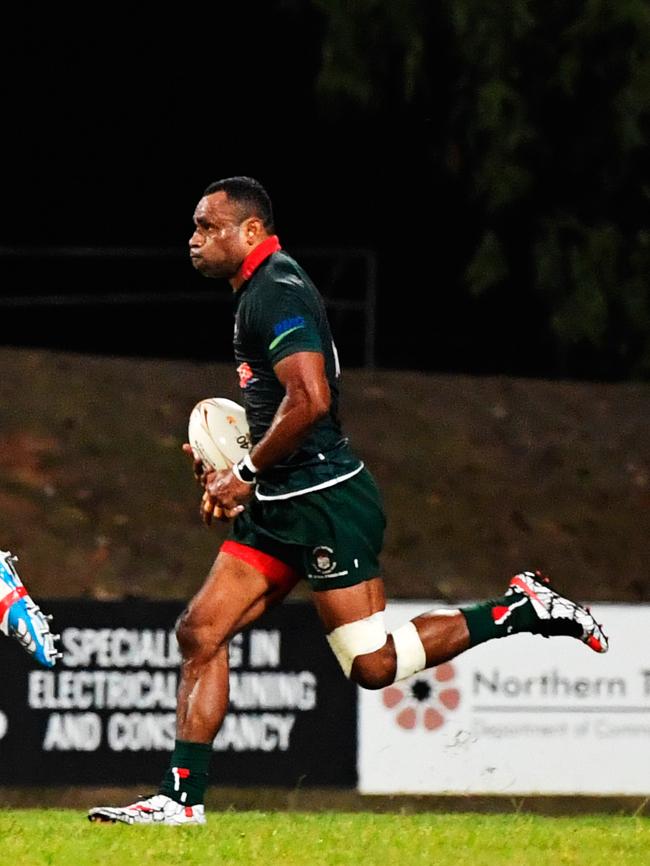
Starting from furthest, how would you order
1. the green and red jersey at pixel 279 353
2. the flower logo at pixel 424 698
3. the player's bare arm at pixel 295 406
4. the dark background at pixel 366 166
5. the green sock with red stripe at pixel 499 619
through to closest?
the dark background at pixel 366 166
the flower logo at pixel 424 698
the green sock with red stripe at pixel 499 619
the green and red jersey at pixel 279 353
the player's bare arm at pixel 295 406

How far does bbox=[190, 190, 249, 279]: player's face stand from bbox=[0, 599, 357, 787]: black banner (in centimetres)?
292

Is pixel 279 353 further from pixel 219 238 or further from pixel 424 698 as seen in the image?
pixel 424 698

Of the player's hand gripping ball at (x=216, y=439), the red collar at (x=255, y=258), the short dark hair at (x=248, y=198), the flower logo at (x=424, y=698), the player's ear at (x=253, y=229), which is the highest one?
the short dark hair at (x=248, y=198)

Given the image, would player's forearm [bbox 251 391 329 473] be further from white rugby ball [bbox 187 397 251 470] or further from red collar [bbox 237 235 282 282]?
red collar [bbox 237 235 282 282]

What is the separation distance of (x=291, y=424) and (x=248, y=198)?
0.90 meters

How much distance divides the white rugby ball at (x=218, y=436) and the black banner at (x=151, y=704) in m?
2.63

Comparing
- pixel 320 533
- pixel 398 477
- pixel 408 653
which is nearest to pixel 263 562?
pixel 320 533

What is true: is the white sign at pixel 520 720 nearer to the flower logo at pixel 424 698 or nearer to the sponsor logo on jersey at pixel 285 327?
the flower logo at pixel 424 698

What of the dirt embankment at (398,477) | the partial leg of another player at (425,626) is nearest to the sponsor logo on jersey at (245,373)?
the partial leg of another player at (425,626)

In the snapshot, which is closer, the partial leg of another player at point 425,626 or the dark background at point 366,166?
the partial leg of another player at point 425,626

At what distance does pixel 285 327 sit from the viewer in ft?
22.3

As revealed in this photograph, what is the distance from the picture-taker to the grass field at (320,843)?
6043 mm

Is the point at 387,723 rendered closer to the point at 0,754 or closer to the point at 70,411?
the point at 0,754

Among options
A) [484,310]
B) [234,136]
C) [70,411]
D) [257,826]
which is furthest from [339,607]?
[234,136]
